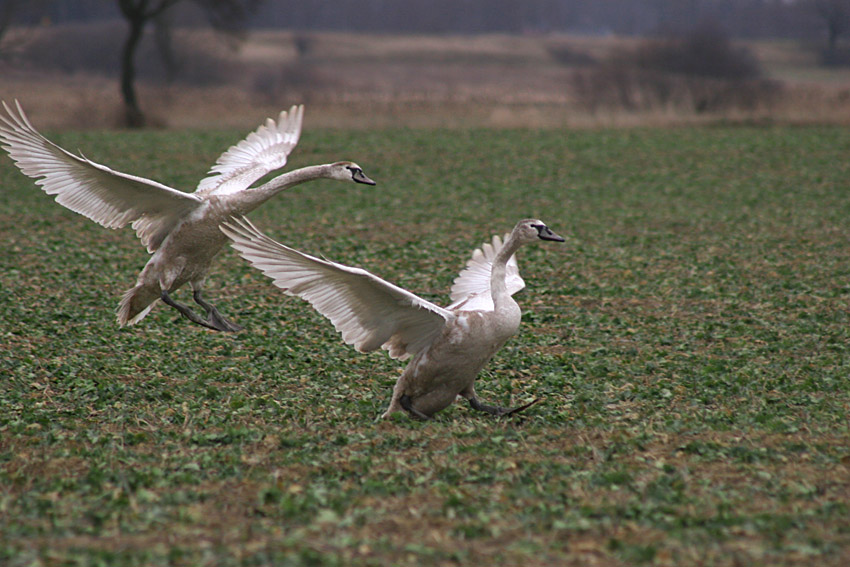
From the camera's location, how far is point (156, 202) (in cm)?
963

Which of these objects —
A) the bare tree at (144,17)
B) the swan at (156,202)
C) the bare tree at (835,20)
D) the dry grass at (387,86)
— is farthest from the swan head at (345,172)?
the bare tree at (835,20)

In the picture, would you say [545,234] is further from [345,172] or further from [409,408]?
[345,172]

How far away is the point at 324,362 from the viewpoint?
997cm

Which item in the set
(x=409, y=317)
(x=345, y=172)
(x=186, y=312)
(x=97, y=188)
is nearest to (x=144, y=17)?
(x=97, y=188)

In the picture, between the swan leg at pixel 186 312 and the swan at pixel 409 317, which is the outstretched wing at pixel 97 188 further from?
the swan at pixel 409 317

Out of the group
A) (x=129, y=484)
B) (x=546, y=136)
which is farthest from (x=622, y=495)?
(x=546, y=136)

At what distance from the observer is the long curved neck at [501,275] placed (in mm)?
7666

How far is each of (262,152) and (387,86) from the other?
61.6 m

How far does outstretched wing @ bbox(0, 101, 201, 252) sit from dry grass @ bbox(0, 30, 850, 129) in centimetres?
2772

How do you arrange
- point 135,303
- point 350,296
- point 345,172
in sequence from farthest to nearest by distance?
point 135,303 → point 345,172 → point 350,296

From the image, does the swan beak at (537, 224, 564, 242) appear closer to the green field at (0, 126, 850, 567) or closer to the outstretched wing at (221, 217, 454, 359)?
the outstretched wing at (221, 217, 454, 359)

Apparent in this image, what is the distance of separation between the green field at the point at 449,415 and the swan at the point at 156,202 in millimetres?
793

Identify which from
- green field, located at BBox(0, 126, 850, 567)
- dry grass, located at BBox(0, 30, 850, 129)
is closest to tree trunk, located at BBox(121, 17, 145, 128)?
dry grass, located at BBox(0, 30, 850, 129)

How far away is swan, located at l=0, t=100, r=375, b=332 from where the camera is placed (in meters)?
9.30
